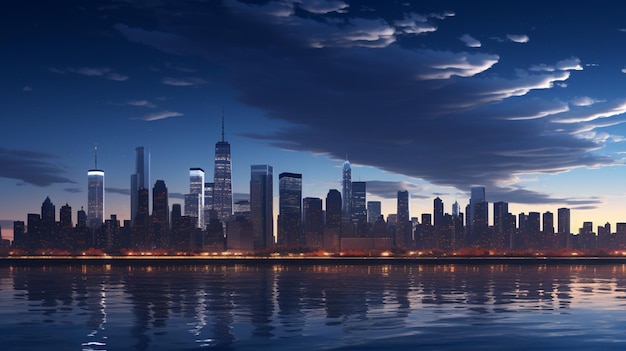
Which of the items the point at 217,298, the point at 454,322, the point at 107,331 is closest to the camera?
the point at 107,331

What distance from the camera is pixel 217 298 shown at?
3782 inches

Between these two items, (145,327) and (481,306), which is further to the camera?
(481,306)

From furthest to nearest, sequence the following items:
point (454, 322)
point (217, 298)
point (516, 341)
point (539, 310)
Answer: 1. point (217, 298)
2. point (539, 310)
3. point (454, 322)
4. point (516, 341)

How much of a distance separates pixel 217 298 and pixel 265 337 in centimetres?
4209

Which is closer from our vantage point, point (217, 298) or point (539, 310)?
point (539, 310)

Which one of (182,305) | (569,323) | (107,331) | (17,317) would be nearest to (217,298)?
(182,305)

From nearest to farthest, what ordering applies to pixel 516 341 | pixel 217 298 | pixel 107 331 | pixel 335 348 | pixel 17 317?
pixel 335 348 → pixel 516 341 → pixel 107 331 → pixel 17 317 → pixel 217 298

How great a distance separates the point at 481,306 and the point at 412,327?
2393 cm

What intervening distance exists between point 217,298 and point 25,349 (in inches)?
1833

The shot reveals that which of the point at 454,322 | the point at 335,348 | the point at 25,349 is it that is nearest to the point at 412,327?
the point at 454,322

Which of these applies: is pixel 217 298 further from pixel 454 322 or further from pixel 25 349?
pixel 25 349

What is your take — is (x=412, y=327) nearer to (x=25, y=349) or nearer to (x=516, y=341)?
(x=516, y=341)

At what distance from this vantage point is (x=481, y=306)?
83.1 meters

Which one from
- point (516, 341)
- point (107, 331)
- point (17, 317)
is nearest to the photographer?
point (516, 341)
